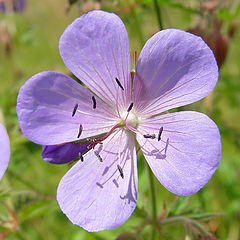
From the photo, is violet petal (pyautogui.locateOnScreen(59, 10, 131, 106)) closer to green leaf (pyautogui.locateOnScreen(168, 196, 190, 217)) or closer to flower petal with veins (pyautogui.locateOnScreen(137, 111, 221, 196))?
flower petal with veins (pyautogui.locateOnScreen(137, 111, 221, 196))

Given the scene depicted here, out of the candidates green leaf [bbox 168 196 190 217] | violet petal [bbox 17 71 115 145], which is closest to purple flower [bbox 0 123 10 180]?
violet petal [bbox 17 71 115 145]

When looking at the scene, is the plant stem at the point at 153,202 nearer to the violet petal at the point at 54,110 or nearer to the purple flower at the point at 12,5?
the violet petal at the point at 54,110

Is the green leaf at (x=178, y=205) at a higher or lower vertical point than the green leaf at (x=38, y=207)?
lower

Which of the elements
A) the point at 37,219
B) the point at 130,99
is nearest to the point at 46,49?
the point at 37,219

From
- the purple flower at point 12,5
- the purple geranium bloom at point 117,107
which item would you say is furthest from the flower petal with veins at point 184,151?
the purple flower at point 12,5

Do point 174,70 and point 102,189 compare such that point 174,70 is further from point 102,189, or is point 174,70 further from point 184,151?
point 102,189

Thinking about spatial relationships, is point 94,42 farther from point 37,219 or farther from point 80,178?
point 37,219
